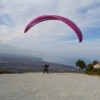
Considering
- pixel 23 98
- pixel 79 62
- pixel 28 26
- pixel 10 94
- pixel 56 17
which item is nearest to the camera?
pixel 23 98

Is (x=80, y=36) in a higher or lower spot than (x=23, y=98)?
higher

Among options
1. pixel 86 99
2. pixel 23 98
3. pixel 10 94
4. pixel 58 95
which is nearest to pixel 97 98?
pixel 86 99

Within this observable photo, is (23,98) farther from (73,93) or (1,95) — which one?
(73,93)

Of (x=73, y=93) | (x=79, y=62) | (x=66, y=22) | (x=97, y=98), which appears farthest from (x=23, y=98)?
(x=79, y=62)

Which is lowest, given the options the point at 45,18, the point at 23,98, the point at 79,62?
the point at 23,98

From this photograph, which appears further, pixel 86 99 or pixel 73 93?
pixel 73 93

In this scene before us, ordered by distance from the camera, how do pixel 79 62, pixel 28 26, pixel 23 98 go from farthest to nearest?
pixel 79 62 < pixel 28 26 < pixel 23 98

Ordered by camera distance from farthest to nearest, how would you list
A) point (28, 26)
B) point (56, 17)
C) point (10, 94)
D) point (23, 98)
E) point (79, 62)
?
point (79, 62) → point (28, 26) → point (56, 17) → point (10, 94) → point (23, 98)

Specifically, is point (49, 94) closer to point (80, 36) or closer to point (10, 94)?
point (10, 94)

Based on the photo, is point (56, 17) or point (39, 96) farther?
point (56, 17)
